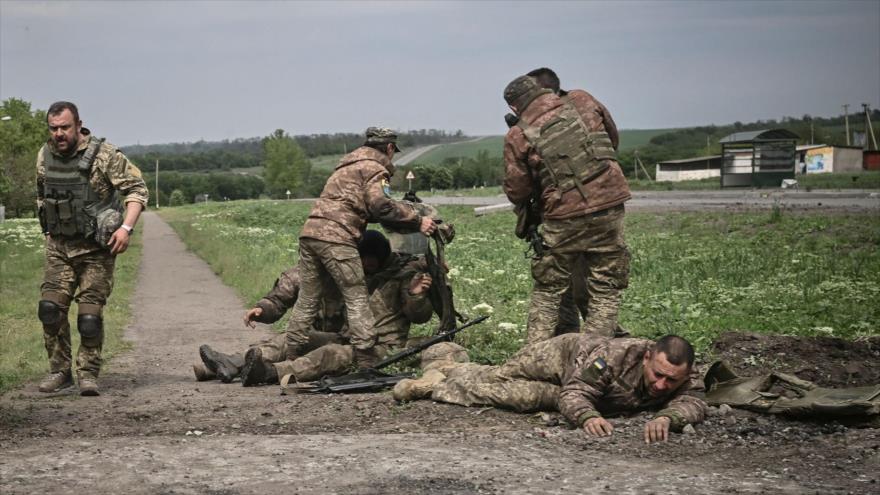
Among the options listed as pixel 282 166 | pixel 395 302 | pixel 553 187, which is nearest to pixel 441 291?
pixel 395 302

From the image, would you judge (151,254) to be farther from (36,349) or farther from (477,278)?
(36,349)

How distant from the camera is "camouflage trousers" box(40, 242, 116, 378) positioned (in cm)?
970

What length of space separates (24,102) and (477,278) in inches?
3231

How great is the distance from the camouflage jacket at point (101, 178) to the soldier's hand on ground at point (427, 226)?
240 cm

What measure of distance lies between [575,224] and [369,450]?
3.18 m

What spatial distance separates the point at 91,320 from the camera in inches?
381

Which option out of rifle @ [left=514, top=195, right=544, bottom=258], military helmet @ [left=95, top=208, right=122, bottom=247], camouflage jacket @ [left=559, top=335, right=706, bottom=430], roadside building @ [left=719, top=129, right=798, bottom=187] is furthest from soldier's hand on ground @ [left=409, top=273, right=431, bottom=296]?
roadside building @ [left=719, top=129, right=798, bottom=187]

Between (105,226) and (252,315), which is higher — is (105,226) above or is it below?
above

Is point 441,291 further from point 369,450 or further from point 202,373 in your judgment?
point 369,450

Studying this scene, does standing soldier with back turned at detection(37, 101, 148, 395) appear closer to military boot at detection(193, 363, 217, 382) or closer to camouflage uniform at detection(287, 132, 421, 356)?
military boot at detection(193, 363, 217, 382)

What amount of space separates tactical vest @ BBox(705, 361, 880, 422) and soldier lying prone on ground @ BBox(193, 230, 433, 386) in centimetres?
310

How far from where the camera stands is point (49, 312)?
31.5 feet

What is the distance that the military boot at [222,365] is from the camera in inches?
406

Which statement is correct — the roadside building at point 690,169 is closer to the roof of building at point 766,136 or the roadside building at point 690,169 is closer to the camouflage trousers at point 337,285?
the roof of building at point 766,136
